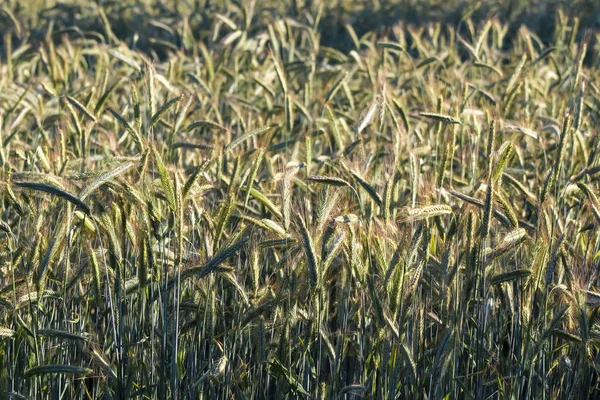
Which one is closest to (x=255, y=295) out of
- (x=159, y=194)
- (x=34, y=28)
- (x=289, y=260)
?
(x=289, y=260)

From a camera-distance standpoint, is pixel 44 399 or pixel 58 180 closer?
pixel 58 180

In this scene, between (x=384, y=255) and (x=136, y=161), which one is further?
(x=136, y=161)

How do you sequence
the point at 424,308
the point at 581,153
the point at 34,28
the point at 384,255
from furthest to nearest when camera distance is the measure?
the point at 34,28
the point at 581,153
the point at 424,308
the point at 384,255

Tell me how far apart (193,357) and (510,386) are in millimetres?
831

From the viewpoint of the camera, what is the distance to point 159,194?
95.3 inches

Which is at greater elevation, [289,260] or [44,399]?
[289,260]

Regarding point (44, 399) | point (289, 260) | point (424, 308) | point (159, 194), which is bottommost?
point (44, 399)

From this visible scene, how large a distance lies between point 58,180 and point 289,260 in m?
0.60

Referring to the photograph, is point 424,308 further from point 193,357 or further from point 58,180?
point 58,180

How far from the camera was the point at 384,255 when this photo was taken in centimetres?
227

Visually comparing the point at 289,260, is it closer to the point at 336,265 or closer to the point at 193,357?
the point at 336,265

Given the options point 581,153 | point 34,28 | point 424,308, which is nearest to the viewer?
point 424,308

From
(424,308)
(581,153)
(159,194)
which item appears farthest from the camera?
(581,153)

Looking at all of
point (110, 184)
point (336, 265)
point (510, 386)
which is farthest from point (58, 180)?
point (510, 386)
